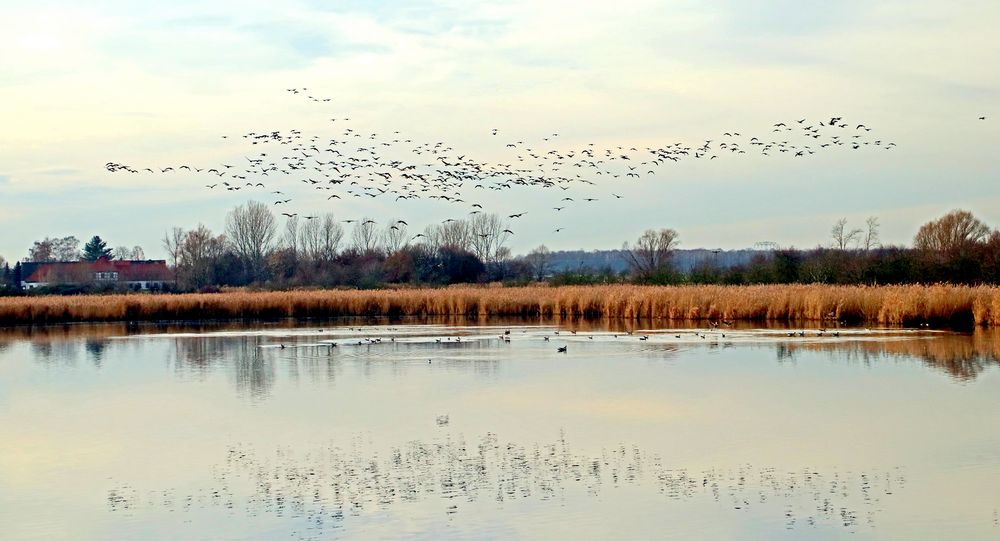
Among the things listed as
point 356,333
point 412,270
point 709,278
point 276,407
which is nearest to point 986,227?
point 709,278

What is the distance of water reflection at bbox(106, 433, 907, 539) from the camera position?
36.6 feet

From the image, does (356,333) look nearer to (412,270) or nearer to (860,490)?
(860,490)

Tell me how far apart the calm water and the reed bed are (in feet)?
27.1

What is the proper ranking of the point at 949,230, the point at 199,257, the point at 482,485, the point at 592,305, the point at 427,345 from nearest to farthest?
1. the point at 482,485
2. the point at 427,345
3. the point at 592,305
4. the point at 949,230
5. the point at 199,257

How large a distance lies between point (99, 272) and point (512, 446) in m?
97.0

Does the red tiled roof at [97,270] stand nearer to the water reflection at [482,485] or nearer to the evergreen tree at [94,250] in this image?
the evergreen tree at [94,250]

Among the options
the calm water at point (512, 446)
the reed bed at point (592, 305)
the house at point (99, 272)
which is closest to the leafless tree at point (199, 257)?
the house at point (99, 272)

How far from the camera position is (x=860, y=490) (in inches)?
462

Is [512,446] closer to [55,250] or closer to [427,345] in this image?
[427,345]

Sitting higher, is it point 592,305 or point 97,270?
point 97,270

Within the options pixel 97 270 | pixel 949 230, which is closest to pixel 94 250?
pixel 97 270

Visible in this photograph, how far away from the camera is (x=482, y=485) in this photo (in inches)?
483

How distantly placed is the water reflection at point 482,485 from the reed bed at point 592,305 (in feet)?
76.5

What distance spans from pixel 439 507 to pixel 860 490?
4.16m
